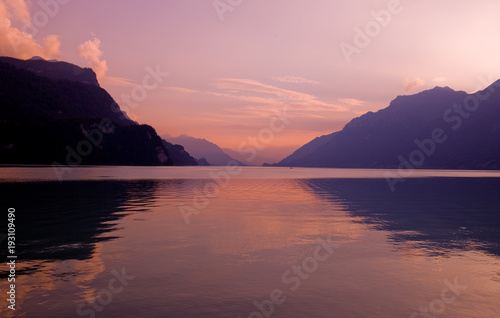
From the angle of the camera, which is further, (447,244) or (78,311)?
(447,244)

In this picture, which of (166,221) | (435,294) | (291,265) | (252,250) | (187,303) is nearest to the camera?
(187,303)

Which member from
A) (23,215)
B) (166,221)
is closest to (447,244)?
(166,221)

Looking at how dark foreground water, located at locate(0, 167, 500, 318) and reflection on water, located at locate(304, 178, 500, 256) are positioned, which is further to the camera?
reflection on water, located at locate(304, 178, 500, 256)

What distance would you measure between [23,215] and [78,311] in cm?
2718

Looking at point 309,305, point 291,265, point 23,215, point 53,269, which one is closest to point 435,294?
point 309,305

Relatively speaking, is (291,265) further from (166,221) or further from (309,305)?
(166,221)

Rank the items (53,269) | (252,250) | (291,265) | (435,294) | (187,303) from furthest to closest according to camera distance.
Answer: (252,250) < (291,265) < (53,269) < (435,294) < (187,303)

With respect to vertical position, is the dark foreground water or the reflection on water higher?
the dark foreground water

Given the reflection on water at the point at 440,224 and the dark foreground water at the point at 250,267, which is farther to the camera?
the reflection on water at the point at 440,224

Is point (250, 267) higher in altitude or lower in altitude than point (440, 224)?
higher

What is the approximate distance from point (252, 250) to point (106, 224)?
15.2 meters

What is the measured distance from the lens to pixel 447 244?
83.1ft

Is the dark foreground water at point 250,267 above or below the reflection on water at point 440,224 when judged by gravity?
above

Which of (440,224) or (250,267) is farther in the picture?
(440,224)
